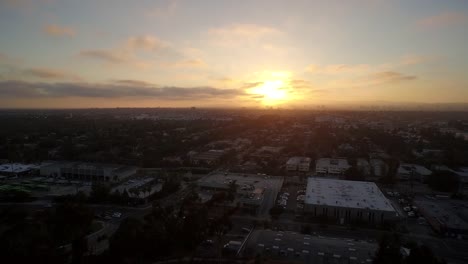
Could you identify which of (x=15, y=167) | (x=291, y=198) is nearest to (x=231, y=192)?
(x=291, y=198)

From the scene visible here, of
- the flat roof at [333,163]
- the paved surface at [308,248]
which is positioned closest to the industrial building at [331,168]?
the flat roof at [333,163]

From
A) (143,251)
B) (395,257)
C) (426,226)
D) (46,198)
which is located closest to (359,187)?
(426,226)

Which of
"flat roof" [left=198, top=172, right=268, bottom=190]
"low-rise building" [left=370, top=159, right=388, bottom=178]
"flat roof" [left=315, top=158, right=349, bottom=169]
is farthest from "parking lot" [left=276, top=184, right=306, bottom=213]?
"low-rise building" [left=370, top=159, right=388, bottom=178]

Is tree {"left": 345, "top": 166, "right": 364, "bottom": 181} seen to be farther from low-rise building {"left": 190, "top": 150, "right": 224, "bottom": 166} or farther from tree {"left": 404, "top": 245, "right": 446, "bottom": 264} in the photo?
tree {"left": 404, "top": 245, "right": 446, "bottom": 264}

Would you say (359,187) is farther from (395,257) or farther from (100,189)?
(100,189)

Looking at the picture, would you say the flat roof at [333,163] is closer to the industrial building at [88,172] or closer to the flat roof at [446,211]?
the flat roof at [446,211]

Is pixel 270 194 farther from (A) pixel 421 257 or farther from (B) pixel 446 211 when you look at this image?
(A) pixel 421 257
